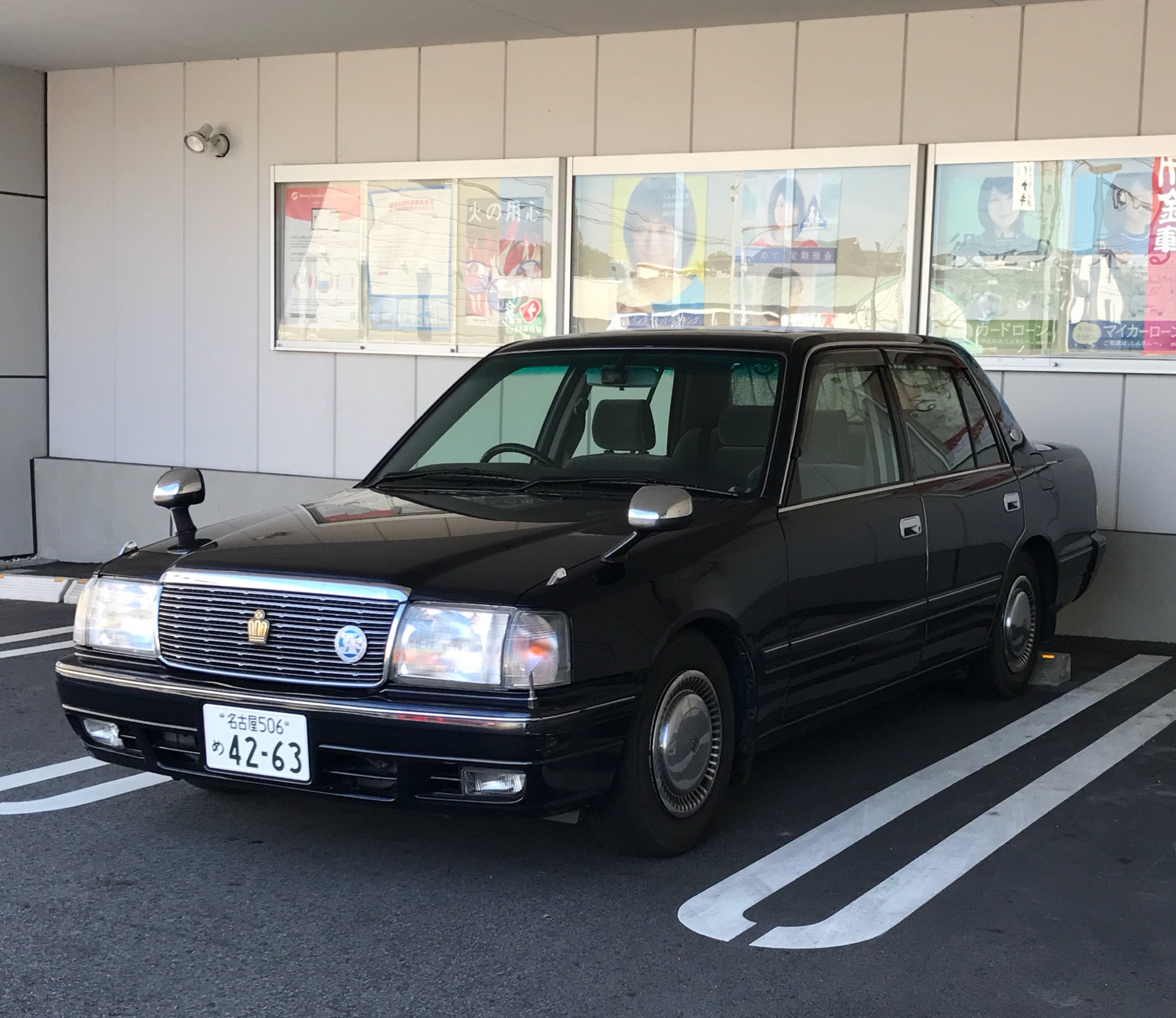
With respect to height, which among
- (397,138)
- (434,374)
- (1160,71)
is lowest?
(434,374)

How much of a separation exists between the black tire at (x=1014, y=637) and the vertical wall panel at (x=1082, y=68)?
283 cm

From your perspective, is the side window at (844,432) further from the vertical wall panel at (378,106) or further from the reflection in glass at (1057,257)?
the vertical wall panel at (378,106)

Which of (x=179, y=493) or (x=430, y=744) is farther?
(x=179, y=493)

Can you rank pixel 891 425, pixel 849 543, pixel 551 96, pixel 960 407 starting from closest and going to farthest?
pixel 849 543 < pixel 891 425 < pixel 960 407 < pixel 551 96

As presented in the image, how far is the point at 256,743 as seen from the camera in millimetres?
3852

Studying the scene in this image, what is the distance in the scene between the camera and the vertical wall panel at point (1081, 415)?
7.95m

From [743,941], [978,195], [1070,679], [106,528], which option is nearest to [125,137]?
[106,528]

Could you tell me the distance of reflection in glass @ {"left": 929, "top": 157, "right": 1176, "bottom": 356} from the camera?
779 cm

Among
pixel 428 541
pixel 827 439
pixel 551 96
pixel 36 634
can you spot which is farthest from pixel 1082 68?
pixel 36 634

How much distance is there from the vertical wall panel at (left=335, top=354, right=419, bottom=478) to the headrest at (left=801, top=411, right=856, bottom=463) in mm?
5092

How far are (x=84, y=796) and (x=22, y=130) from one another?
→ 7.65 meters

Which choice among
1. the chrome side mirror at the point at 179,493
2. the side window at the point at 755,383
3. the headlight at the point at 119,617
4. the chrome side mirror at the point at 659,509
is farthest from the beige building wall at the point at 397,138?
the headlight at the point at 119,617

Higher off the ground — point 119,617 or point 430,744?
point 119,617

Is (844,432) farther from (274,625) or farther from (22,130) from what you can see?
(22,130)
